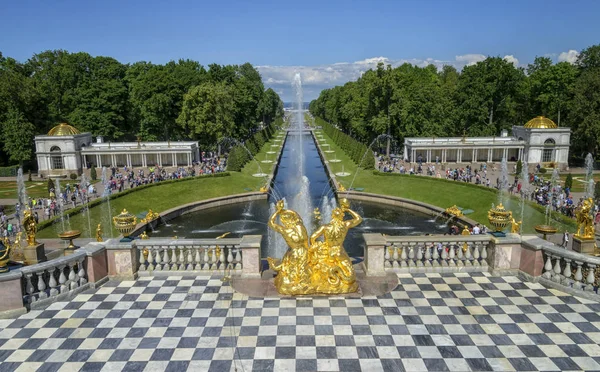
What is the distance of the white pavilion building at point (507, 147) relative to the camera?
7038 centimetres

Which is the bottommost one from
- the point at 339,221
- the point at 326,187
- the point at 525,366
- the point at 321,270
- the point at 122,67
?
the point at 326,187

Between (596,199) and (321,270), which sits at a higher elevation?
(321,270)

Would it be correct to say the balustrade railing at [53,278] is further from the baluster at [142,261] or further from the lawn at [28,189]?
the lawn at [28,189]

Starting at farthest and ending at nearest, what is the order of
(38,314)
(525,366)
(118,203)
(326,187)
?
(326,187) → (118,203) → (38,314) → (525,366)

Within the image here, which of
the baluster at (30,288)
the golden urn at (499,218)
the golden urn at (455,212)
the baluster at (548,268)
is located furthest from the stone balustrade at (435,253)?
the golden urn at (455,212)

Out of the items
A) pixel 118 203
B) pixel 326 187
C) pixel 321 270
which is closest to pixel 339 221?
pixel 321 270

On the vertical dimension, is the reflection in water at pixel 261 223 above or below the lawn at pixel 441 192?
below

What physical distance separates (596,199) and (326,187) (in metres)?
30.6

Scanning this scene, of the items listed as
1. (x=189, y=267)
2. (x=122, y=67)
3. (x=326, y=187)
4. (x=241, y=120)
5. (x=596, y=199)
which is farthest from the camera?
(x=241, y=120)

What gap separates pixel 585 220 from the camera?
15938mm

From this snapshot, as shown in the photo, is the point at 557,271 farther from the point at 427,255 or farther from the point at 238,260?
the point at 238,260

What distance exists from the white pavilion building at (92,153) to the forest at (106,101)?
110 inches

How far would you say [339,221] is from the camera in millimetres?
14992

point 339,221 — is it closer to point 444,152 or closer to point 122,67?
point 444,152
